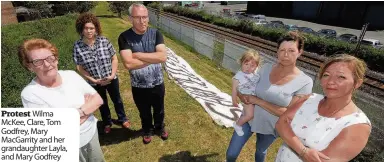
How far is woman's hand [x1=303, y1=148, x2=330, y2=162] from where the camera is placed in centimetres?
232

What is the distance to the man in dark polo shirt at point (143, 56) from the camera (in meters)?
4.17

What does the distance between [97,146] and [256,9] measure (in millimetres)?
58057

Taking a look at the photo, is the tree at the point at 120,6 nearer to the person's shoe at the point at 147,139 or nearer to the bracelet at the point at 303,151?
the person's shoe at the point at 147,139

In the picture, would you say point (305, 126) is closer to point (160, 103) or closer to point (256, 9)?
point (160, 103)

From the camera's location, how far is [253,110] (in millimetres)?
3900

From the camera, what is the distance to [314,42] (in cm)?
2461

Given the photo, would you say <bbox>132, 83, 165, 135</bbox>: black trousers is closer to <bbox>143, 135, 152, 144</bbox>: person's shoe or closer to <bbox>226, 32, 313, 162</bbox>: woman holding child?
<bbox>143, 135, 152, 144</bbox>: person's shoe

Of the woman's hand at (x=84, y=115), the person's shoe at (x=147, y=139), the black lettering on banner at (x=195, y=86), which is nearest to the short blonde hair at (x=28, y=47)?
the woman's hand at (x=84, y=115)

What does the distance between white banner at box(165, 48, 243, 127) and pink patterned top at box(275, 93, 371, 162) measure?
3.82m

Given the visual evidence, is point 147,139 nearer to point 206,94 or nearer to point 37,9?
point 206,94

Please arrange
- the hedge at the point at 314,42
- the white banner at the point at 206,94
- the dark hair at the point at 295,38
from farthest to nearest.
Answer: the hedge at the point at 314,42, the white banner at the point at 206,94, the dark hair at the point at 295,38

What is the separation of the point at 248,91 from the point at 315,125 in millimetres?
1480

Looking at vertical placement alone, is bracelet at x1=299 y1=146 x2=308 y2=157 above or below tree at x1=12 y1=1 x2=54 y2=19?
below

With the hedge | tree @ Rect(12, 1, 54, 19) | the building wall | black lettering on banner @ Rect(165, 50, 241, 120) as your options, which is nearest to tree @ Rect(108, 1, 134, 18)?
tree @ Rect(12, 1, 54, 19)
